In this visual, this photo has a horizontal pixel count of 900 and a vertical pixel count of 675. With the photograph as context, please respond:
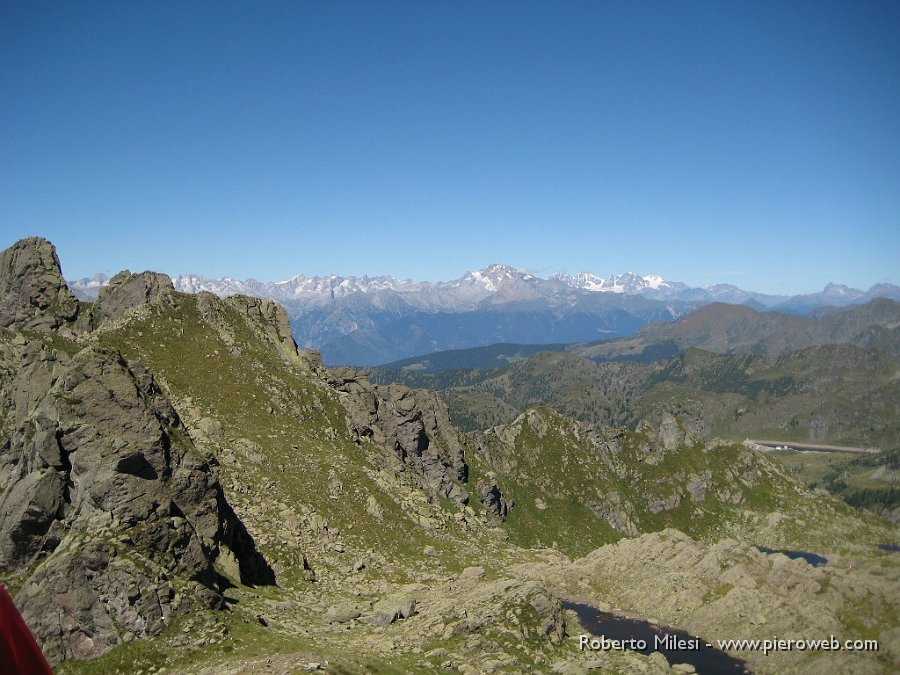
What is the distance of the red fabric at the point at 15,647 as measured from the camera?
826cm

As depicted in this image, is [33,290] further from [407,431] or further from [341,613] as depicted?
[341,613]

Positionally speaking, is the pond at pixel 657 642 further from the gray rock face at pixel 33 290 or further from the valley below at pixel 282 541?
the gray rock face at pixel 33 290

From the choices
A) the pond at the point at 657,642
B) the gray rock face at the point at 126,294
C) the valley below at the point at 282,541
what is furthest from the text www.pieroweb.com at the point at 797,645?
the gray rock face at the point at 126,294

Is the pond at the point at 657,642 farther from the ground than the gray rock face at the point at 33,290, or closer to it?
closer to it

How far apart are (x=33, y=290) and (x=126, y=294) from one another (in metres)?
15.5

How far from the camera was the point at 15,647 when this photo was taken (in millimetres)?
8367

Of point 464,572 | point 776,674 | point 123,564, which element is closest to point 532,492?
point 464,572

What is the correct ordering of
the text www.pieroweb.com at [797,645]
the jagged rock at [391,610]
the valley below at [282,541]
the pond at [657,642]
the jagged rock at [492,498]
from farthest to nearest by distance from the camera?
1. the jagged rock at [492,498]
2. the pond at [657,642]
3. the text www.pieroweb.com at [797,645]
4. the jagged rock at [391,610]
5. the valley below at [282,541]

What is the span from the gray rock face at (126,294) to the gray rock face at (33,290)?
15.9ft

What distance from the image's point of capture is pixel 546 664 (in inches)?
2143

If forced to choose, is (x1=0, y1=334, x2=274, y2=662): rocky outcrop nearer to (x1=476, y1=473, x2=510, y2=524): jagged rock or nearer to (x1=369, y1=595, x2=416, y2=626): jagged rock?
(x1=369, y1=595, x2=416, y2=626): jagged rock

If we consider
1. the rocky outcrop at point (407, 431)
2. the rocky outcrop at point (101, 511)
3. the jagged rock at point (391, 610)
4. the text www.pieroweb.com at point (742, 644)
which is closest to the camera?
the rocky outcrop at point (101, 511)

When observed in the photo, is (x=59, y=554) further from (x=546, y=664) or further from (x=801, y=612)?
(x=801, y=612)

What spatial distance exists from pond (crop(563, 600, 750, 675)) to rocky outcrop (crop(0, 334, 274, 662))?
4475 centimetres
